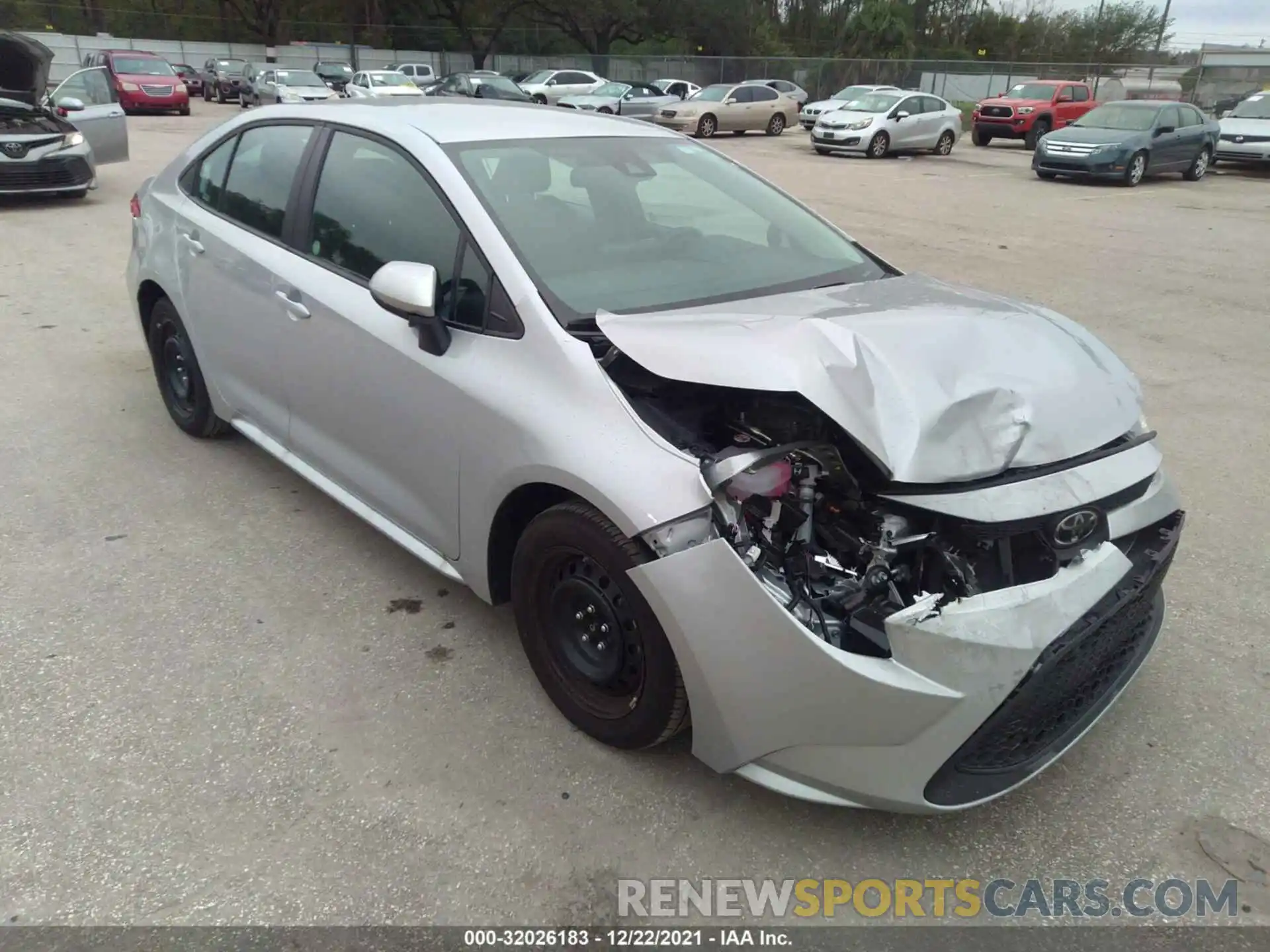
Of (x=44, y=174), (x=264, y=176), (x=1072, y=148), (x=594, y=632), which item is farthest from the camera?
(x=1072, y=148)

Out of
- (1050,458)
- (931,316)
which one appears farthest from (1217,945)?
(931,316)

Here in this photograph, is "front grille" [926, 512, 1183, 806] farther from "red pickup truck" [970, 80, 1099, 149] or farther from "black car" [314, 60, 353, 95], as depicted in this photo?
"black car" [314, 60, 353, 95]

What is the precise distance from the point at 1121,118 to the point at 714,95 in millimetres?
11248

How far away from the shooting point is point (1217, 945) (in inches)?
86.4

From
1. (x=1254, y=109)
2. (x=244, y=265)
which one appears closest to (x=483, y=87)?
(x=1254, y=109)

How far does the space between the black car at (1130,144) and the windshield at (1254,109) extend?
7.88ft

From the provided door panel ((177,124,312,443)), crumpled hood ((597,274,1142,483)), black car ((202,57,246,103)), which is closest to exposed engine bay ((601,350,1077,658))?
crumpled hood ((597,274,1142,483))

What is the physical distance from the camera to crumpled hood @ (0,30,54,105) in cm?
1017

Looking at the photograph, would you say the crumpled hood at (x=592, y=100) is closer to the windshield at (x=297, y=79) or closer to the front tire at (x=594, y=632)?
the windshield at (x=297, y=79)

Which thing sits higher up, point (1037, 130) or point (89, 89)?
point (89, 89)

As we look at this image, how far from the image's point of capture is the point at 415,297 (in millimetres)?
2729

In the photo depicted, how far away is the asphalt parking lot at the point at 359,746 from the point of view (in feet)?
7.63

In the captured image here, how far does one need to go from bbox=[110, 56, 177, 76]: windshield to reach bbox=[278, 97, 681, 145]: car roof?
1075 inches

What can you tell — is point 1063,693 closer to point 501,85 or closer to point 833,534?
point 833,534
